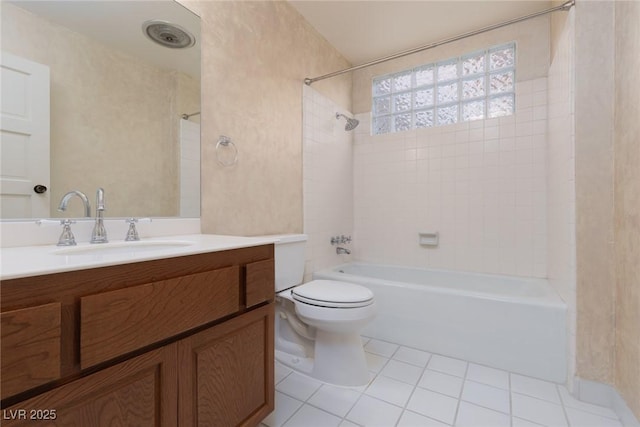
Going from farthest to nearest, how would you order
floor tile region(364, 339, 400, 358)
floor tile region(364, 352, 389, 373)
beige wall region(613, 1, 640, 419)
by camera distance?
floor tile region(364, 339, 400, 358) < floor tile region(364, 352, 389, 373) < beige wall region(613, 1, 640, 419)

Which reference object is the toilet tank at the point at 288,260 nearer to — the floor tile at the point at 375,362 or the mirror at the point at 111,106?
the mirror at the point at 111,106

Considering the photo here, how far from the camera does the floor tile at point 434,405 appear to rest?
1.29 m

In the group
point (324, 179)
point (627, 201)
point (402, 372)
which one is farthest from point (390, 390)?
point (324, 179)

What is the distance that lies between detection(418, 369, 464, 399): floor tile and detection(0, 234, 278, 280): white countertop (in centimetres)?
114

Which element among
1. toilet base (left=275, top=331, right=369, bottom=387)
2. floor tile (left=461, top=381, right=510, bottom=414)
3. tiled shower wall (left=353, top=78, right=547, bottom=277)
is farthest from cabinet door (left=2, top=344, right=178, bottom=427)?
tiled shower wall (left=353, top=78, right=547, bottom=277)

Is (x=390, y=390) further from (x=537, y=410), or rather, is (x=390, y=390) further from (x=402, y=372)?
(x=537, y=410)

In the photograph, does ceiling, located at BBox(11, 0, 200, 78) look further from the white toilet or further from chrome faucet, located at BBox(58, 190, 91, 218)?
the white toilet

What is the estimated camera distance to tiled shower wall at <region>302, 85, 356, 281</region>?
2314 millimetres

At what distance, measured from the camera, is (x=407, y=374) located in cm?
162

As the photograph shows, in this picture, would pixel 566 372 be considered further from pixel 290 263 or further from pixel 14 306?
pixel 14 306

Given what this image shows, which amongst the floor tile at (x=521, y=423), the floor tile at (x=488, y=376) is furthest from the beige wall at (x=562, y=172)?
the floor tile at (x=521, y=423)

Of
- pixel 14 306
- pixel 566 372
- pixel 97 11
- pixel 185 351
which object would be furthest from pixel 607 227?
pixel 97 11

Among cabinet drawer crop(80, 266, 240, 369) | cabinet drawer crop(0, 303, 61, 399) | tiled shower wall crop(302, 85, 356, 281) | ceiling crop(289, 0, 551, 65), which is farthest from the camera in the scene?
tiled shower wall crop(302, 85, 356, 281)

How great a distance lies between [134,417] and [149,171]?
0.97 m
